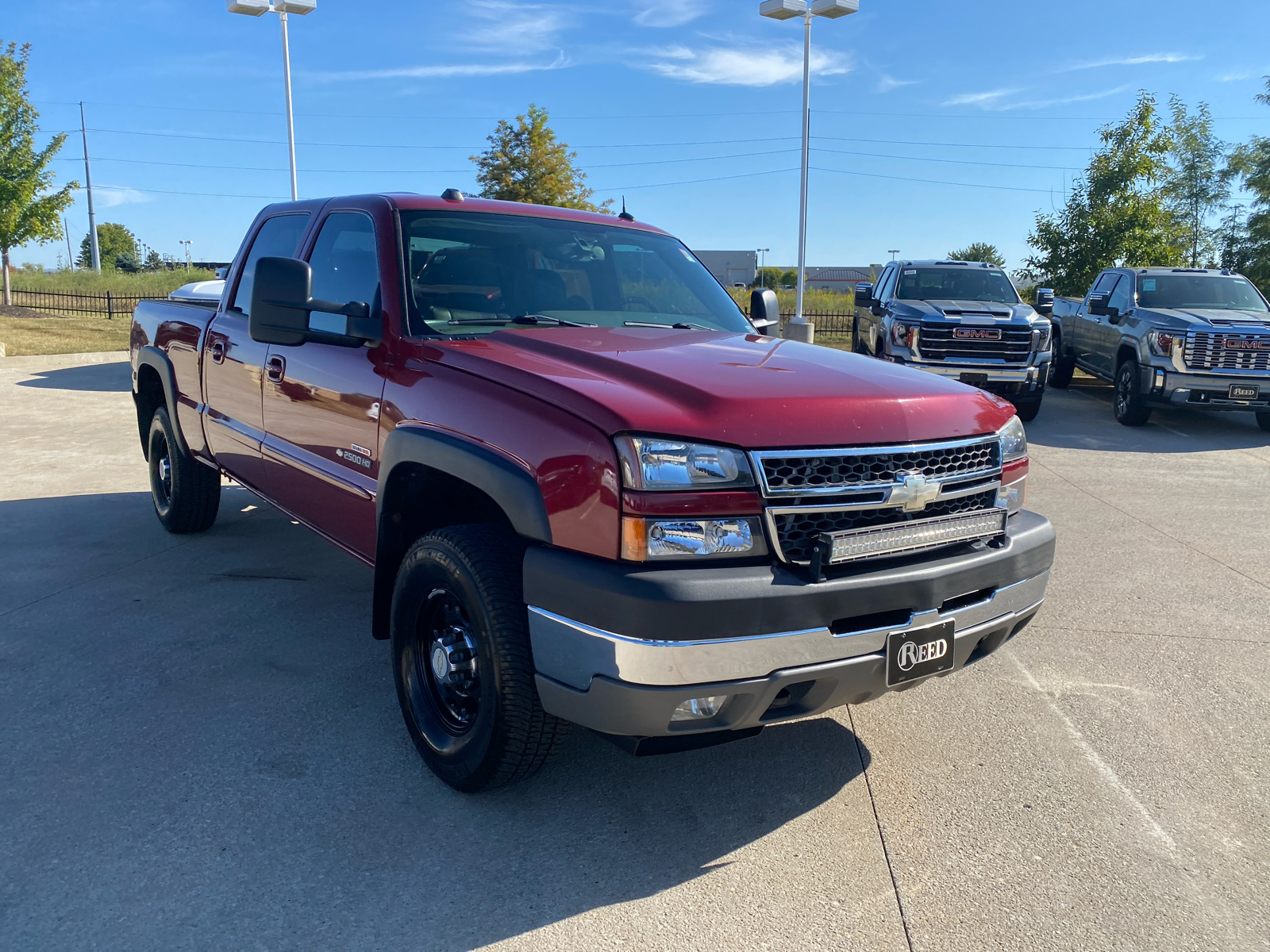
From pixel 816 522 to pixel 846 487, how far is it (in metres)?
0.13

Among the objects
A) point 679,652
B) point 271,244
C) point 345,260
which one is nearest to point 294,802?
point 679,652

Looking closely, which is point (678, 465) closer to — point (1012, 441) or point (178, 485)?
point (1012, 441)

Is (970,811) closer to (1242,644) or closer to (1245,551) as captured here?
(1242,644)

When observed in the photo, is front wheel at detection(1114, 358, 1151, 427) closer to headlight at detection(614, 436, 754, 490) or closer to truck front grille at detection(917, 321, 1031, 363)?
truck front grille at detection(917, 321, 1031, 363)

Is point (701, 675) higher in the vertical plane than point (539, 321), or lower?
lower

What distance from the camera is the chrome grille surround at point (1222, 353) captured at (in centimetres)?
1105

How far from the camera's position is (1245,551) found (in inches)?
252

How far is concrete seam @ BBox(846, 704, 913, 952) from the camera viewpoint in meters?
2.57

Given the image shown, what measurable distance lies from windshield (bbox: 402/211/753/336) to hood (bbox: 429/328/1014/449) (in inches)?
9.8

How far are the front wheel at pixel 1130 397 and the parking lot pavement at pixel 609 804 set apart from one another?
738 cm

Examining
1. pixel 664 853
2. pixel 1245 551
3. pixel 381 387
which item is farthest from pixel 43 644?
pixel 1245 551

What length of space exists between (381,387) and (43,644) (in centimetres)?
216

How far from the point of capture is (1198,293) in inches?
497

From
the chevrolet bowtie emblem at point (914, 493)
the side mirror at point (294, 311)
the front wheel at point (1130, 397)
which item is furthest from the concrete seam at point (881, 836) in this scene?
the front wheel at point (1130, 397)
